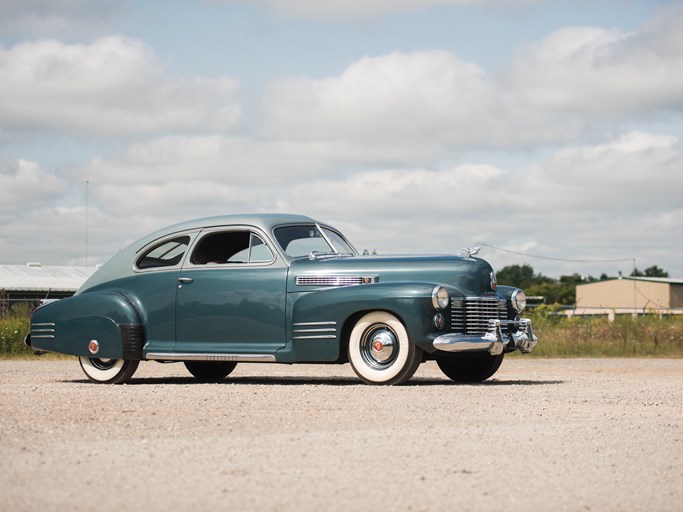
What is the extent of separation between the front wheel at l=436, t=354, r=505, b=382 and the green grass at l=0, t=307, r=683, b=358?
9.21 m

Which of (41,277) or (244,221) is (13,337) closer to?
(244,221)

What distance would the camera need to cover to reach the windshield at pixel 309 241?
43.4 feet

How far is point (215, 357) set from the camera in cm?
1298

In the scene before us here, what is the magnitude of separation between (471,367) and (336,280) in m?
2.35

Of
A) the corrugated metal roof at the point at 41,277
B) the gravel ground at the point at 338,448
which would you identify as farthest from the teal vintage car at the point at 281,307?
the corrugated metal roof at the point at 41,277

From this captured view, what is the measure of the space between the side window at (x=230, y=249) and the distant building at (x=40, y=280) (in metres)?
37.8

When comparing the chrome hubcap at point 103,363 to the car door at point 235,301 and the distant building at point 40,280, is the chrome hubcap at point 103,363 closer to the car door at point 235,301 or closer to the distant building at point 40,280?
the car door at point 235,301

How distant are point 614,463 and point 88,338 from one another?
8.21 meters

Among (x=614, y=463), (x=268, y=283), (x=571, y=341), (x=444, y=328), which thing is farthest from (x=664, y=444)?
(x=571, y=341)

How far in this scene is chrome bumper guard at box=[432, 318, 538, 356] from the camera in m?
11.9

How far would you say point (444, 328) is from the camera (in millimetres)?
12117

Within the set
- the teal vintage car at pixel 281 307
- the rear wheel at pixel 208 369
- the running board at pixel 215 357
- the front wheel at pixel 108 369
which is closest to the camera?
the teal vintage car at pixel 281 307

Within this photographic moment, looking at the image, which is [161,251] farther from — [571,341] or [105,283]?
[571,341]

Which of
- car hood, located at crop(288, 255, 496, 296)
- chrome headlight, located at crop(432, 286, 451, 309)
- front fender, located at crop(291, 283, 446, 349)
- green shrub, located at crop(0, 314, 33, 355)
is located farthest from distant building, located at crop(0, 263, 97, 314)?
chrome headlight, located at crop(432, 286, 451, 309)
